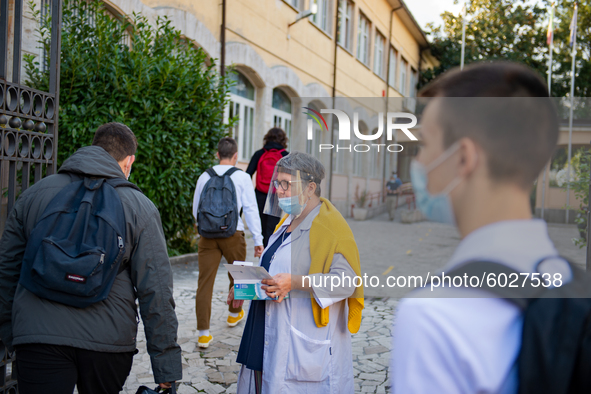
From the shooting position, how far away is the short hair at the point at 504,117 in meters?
0.88

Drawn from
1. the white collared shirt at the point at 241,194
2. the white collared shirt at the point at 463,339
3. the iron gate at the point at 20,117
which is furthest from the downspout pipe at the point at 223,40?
the white collared shirt at the point at 463,339

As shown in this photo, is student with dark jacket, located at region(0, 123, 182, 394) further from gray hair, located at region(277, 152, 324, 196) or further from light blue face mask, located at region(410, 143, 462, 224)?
light blue face mask, located at region(410, 143, 462, 224)

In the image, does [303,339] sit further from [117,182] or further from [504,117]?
[504,117]

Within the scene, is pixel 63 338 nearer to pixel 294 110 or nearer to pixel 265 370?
pixel 265 370

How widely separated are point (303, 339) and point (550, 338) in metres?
1.98

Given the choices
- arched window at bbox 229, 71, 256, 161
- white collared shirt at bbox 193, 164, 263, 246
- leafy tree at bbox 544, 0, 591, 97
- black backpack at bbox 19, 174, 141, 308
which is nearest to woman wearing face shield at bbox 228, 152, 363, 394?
black backpack at bbox 19, 174, 141, 308

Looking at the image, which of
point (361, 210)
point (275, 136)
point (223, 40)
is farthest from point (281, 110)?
point (275, 136)

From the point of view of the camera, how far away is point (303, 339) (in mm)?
2674

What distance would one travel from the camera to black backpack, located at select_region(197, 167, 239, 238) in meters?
5.00

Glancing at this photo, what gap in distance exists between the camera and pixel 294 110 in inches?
645

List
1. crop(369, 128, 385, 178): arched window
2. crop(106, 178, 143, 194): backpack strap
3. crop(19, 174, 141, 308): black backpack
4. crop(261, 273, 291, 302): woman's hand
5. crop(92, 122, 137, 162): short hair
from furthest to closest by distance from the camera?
crop(369, 128, 385, 178): arched window, crop(261, 273, 291, 302): woman's hand, crop(92, 122, 137, 162): short hair, crop(106, 178, 143, 194): backpack strap, crop(19, 174, 141, 308): black backpack

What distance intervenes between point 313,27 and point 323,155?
14607mm

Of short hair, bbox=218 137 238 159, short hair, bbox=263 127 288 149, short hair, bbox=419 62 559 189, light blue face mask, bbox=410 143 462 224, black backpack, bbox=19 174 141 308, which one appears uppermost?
short hair, bbox=263 127 288 149

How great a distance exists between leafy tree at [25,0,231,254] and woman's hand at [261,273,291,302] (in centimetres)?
552
